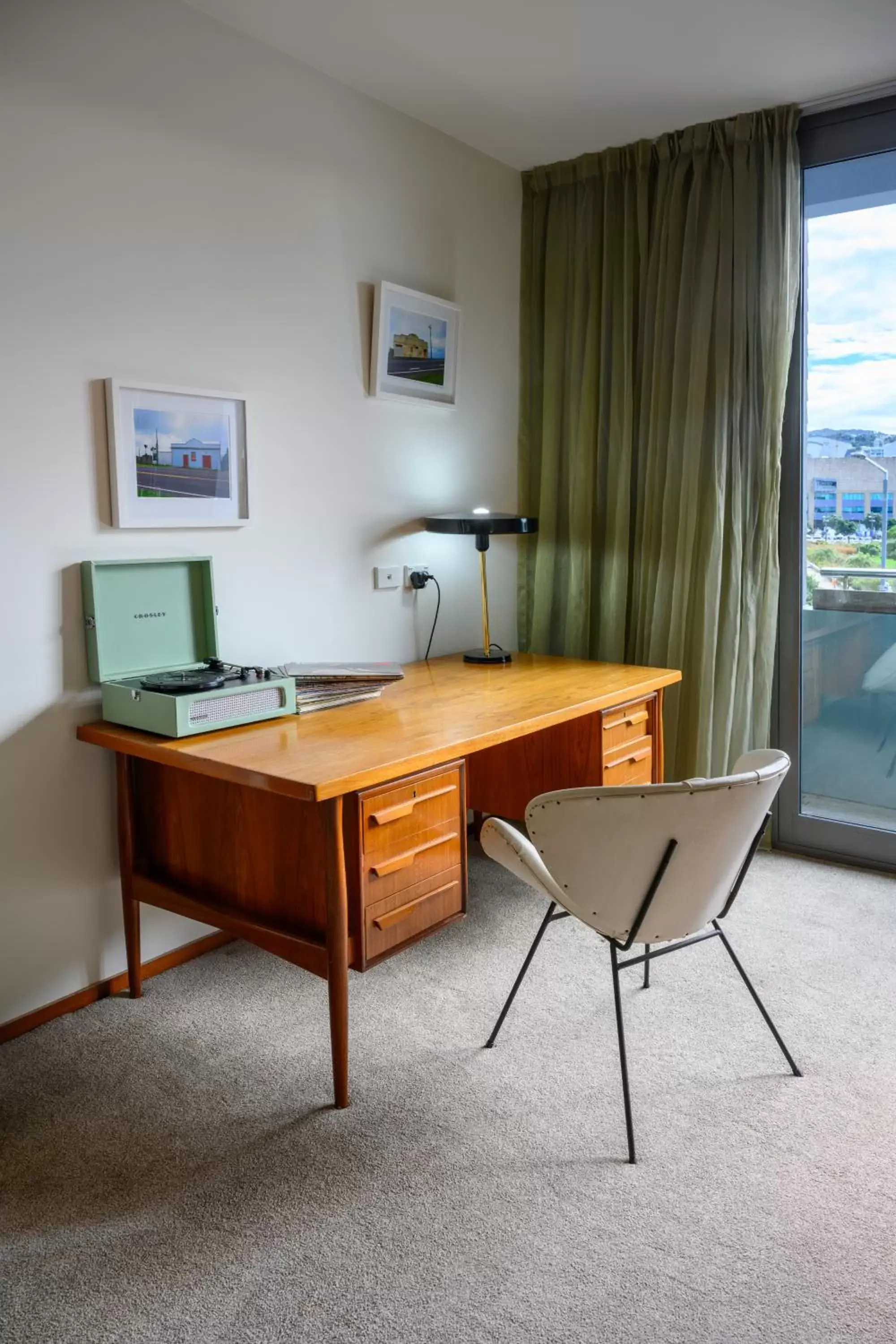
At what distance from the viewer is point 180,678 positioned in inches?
87.1

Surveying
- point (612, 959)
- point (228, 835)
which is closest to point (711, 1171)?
point (612, 959)

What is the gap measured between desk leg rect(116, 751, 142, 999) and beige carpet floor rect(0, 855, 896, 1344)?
0.31ft

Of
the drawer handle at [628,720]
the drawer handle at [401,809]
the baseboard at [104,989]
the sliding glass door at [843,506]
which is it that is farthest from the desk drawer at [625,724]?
the baseboard at [104,989]

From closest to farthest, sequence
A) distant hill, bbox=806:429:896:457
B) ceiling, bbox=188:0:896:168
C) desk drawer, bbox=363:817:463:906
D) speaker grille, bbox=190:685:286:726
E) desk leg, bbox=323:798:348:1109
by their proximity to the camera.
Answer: desk leg, bbox=323:798:348:1109 → desk drawer, bbox=363:817:463:906 → speaker grille, bbox=190:685:286:726 → ceiling, bbox=188:0:896:168 → distant hill, bbox=806:429:896:457

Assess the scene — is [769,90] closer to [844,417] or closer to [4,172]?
→ [844,417]

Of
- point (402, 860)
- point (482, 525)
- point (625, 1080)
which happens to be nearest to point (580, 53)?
point (482, 525)

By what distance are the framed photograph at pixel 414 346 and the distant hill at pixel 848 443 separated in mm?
1214

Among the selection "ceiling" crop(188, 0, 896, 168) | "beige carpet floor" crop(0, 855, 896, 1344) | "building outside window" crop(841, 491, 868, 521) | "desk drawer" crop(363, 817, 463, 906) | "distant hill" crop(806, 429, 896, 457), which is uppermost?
"ceiling" crop(188, 0, 896, 168)

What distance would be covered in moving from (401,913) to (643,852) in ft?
1.94

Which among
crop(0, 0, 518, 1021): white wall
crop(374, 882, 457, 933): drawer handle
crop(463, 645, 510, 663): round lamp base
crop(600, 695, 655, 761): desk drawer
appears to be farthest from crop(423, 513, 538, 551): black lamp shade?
crop(374, 882, 457, 933): drawer handle

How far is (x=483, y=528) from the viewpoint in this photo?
2.98 m

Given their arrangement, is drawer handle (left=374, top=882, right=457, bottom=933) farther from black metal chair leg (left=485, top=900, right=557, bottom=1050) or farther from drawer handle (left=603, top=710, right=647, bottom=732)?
drawer handle (left=603, top=710, right=647, bottom=732)

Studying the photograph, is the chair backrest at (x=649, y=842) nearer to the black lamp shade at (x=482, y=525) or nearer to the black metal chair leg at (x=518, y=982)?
the black metal chair leg at (x=518, y=982)

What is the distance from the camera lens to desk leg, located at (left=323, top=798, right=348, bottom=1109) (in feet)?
6.05
